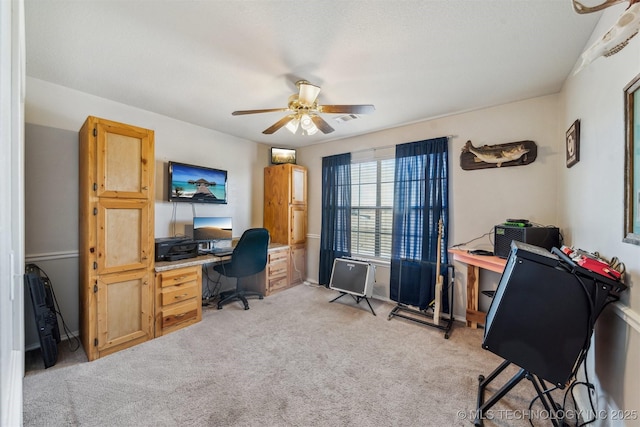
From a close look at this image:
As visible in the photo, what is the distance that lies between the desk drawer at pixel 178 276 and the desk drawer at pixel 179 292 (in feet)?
0.14

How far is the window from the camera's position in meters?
3.70

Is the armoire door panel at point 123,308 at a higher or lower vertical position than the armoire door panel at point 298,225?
lower

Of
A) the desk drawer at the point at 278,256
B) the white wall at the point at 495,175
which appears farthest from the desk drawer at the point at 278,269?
the white wall at the point at 495,175

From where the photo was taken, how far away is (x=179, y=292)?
2.69 meters

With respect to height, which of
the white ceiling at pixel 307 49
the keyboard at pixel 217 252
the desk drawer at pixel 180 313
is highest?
the white ceiling at pixel 307 49

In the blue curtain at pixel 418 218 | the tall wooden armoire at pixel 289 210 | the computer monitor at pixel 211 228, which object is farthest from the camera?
the tall wooden armoire at pixel 289 210

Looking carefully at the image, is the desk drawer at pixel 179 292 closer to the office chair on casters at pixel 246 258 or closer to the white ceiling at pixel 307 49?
the office chair on casters at pixel 246 258

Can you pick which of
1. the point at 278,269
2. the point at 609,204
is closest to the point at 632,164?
the point at 609,204

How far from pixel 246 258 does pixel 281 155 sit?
203 centimetres

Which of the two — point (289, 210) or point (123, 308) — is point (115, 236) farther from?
point (289, 210)

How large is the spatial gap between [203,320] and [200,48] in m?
2.68

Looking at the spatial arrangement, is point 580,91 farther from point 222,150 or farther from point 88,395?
point 88,395

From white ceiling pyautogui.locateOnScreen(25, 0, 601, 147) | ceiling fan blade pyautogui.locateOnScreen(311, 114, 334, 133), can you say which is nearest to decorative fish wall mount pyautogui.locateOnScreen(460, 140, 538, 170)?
white ceiling pyautogui.locateOnScreen(25, 0, 601, 147)

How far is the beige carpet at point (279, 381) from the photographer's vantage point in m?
1.62
